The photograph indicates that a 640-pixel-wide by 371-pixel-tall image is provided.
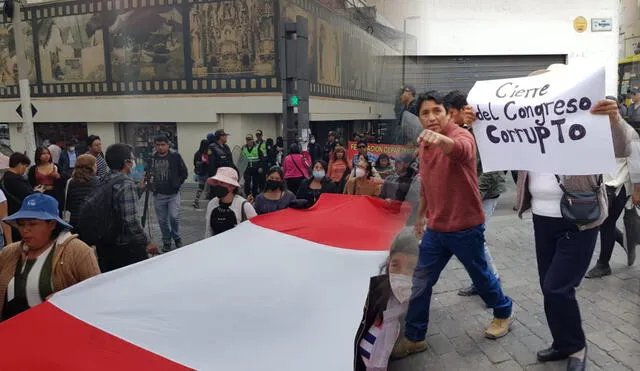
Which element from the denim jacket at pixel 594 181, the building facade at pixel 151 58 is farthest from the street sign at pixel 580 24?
the building facade at pixel 151 58

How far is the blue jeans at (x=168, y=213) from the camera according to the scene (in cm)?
530

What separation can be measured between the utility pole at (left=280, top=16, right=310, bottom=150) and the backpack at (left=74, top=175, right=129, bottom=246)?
3.23m

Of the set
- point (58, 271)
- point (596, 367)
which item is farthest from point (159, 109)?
point (596, 367)

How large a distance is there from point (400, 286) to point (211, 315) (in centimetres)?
100

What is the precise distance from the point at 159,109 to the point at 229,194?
104cm

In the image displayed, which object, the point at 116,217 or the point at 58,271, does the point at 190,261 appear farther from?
the point at 116,217

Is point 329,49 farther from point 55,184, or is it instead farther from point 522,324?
point 522,324

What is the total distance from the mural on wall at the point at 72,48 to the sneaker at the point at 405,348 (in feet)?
10.4

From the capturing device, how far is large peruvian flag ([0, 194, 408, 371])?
1915 mm

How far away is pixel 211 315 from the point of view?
6.88 feet

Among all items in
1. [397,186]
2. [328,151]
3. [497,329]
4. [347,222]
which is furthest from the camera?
[328,151]

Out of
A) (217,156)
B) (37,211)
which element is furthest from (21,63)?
(37,211)

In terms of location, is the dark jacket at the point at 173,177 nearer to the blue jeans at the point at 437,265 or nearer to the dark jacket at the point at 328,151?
the dark jacket at the point at 328,151

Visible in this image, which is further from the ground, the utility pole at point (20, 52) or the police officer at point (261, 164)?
the utility pole at point (20, 52)
